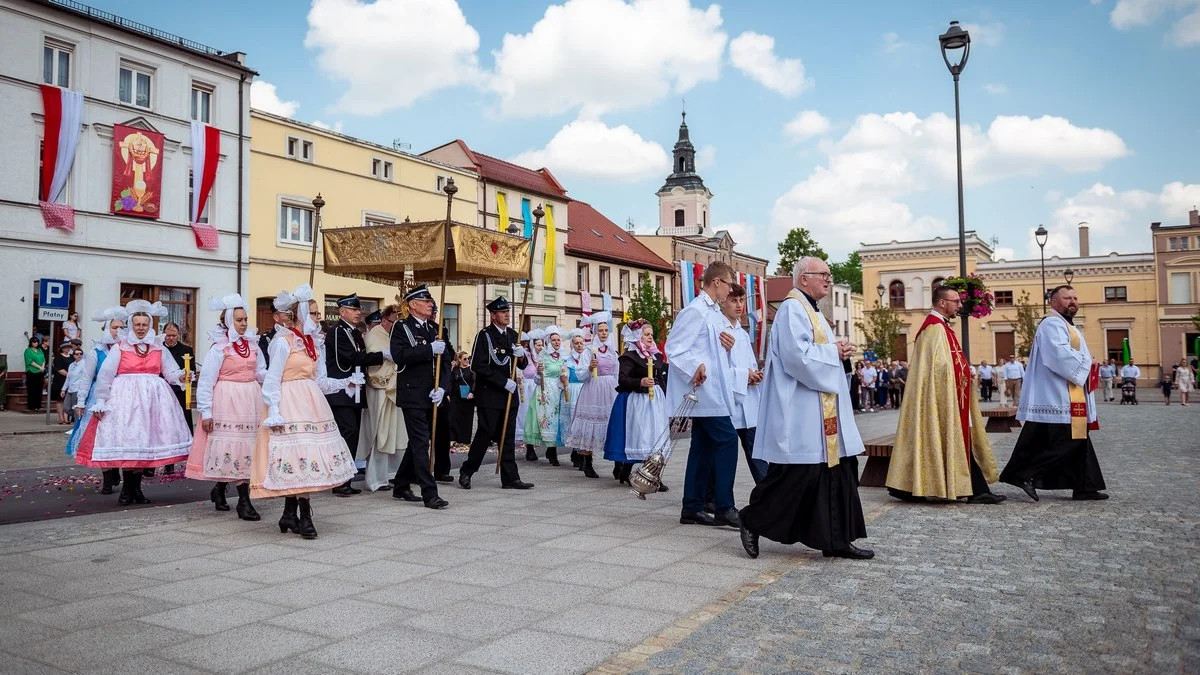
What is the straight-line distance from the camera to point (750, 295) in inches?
1089

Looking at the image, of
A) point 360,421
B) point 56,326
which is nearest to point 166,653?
point 360,421

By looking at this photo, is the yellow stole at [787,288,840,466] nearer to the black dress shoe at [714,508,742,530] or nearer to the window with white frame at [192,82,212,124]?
the black dress shoe at [714,508,742,530]

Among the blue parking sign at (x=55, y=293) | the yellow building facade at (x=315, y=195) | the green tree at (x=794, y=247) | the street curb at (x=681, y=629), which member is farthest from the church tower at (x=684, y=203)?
the street curb at (x=681, y=629)

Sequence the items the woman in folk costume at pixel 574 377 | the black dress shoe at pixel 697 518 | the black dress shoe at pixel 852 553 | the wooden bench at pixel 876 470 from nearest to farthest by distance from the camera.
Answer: the black dress shoe at pixel 852 553 < the black dress shoe at pixel 697 518 < the wooden bench at pixel 876 470 < the woman in folk costume at pixel 574 377

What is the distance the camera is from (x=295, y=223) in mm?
29594

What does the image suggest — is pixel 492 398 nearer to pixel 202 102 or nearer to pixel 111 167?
pixel 111 167

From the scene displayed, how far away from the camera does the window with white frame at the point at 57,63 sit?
23.1 meters

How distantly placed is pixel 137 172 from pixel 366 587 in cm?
2376

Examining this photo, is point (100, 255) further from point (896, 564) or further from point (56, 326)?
point (896, 564)

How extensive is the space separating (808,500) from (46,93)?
957 inches

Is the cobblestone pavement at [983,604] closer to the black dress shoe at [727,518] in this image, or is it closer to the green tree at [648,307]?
the black dress shoe at [727,518]

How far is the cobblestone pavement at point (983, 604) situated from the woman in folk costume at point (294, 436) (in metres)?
3.42

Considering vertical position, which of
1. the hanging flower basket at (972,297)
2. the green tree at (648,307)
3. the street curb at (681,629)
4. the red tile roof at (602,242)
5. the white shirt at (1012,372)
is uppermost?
the red tile roof at (602,242)

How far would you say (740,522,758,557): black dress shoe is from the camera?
5891mm
